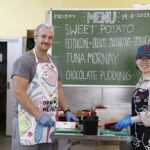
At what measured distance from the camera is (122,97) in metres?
2.99

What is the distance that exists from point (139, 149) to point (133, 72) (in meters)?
0.93

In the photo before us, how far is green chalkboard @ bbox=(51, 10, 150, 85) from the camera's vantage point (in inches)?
115

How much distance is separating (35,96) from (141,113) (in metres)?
0.69

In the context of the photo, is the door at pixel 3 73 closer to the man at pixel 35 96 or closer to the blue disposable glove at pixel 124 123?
the man at pixel 35 96

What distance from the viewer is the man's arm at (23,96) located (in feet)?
6.49

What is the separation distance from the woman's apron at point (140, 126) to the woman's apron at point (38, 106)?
56 centimetres

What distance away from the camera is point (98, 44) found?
2971 millimetres

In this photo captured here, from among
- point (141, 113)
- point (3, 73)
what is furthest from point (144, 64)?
point (3, 73)

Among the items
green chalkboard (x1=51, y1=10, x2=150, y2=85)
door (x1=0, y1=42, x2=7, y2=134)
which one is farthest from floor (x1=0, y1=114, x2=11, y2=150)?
green chalkboard (x1=51, y1=10, x2=150, y2=85)

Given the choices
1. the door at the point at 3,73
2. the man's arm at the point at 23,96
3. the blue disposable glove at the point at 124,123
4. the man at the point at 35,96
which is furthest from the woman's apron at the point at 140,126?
the door at the point at 3,73

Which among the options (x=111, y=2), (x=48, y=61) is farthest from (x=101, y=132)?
(x=111, y=2)

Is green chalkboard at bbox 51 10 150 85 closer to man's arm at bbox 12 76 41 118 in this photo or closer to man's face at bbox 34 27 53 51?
man's face at bbox 34 27 53 51

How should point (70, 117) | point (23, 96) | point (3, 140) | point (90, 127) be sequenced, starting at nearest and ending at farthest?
1. point (90, 127)
2. point (23, 96)
3. point (70, 117)
4. point (3, 140)

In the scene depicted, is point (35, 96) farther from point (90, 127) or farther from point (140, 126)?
point (140, 126)
